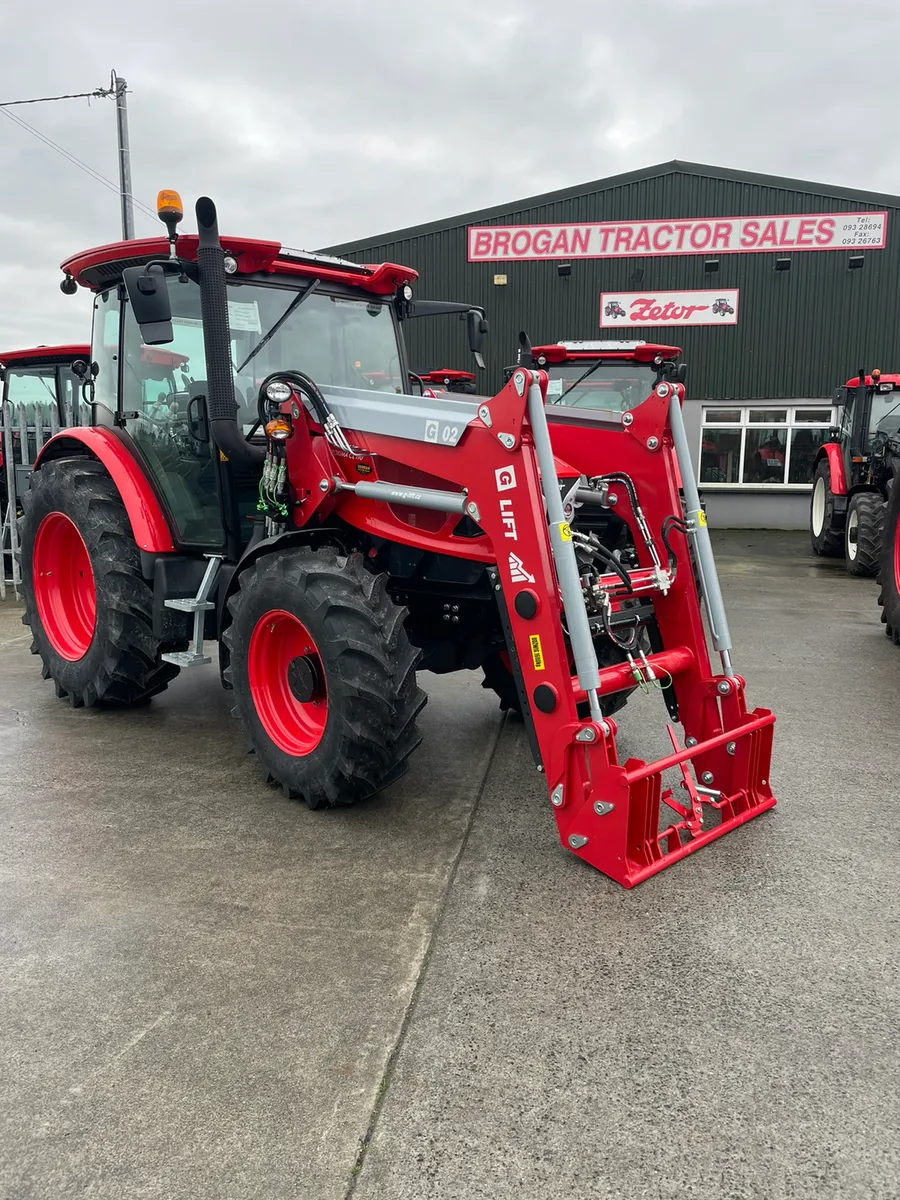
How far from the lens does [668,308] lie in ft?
50.4

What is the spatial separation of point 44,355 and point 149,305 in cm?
605

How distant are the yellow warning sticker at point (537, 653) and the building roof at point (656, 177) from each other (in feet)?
46.8

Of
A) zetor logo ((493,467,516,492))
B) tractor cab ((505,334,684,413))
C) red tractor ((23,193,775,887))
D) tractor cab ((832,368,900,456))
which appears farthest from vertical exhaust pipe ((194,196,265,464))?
tractor cab ((832,368,900,456))

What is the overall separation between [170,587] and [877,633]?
5.74 metres

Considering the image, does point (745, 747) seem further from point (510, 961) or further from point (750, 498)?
point (750, 498)

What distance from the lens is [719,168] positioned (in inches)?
578

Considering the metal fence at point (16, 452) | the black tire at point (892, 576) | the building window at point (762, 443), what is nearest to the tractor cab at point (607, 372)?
the black tire at point (892, 576)

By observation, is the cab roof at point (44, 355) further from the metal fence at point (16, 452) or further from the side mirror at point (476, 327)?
the side mirror at point (476, 327)

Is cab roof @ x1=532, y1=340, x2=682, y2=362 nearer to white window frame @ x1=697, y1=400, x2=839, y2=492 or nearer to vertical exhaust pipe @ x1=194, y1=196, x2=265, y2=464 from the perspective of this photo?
vertical exhaust pipe @ x1=194, y1=196, x2=265, y2=464

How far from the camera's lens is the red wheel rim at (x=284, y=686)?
11.8 feet

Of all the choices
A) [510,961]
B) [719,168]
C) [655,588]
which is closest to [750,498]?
[719,168]

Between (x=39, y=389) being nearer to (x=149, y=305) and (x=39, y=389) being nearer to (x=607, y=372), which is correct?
(x=607, y=372)

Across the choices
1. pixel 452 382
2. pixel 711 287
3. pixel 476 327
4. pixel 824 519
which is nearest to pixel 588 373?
pixel 476 327

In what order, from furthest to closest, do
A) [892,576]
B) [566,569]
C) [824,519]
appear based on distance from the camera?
[824,519] < [892,576] < [566,569]
